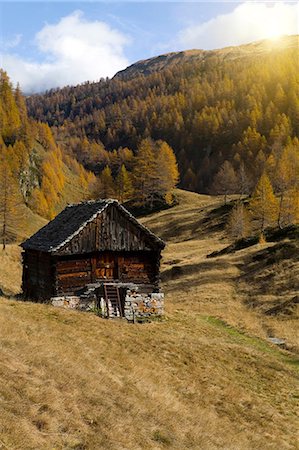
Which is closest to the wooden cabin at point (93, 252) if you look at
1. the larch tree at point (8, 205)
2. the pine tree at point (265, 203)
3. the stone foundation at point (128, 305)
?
the stone foundation at point (128, 305)

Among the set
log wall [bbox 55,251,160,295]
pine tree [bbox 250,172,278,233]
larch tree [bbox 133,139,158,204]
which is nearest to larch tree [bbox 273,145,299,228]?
pine tree [bbox 250,172,278,233]

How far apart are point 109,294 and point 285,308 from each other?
59.6 ft

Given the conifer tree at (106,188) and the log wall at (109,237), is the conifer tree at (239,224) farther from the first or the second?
the log wall at (109,237)

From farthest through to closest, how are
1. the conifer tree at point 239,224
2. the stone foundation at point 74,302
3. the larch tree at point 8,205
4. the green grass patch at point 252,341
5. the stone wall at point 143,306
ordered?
1. the conifer tree at point 239,224
2. the larch tree at point 8,205
3. the stone wall at point 143,306
4. the stone foundation at point 74,302
5. the green grass patch at point 252,341

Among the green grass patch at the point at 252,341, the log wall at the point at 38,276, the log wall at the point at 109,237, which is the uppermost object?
the log wall at the point at 109,237

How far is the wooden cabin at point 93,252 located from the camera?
30.0m

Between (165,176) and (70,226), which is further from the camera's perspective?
(165,176)

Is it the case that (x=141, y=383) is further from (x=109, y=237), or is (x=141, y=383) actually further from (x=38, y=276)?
(x=38, y=276)

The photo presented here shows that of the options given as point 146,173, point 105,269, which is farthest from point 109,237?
point 146,173

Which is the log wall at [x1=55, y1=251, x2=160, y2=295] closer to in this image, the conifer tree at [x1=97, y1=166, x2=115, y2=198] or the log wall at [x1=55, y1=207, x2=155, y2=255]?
the log wall at [x1=55, y1=207, x2=155, y2=255]

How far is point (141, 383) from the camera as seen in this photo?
17.3 meters

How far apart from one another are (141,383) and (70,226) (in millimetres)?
16480

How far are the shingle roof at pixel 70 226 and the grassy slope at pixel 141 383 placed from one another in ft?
16.6

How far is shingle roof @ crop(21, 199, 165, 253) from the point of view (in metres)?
30.2
